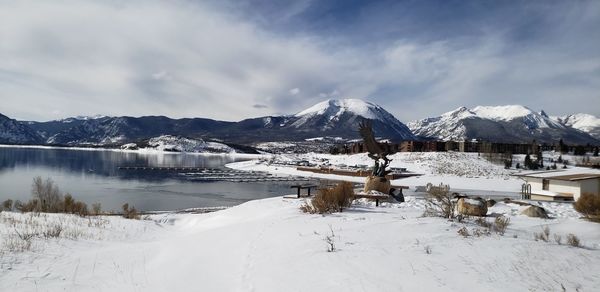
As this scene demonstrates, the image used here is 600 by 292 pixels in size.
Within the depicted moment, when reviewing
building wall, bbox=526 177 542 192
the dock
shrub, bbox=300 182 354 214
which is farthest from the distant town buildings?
shrub, bbox=300 182 354 214

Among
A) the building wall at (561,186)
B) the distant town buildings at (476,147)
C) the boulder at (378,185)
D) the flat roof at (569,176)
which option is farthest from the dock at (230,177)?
the boulder at (378,185)

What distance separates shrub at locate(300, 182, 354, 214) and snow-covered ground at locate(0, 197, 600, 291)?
8.64 feet

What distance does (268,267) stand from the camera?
731 cm

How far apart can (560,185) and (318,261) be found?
2540cm

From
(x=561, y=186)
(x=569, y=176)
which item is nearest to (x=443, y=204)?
(x=561, y=186)

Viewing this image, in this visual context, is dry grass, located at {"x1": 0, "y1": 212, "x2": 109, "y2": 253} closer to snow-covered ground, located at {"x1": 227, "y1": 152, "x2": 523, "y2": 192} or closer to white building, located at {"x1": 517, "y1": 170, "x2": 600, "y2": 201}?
white building, located at {"x1": 517, "y1": 170, "x2": 600, "y2": 201}

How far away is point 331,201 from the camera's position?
1408 cm

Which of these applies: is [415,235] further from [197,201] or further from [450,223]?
[197,201]

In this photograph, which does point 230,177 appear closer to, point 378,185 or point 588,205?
point 378,185

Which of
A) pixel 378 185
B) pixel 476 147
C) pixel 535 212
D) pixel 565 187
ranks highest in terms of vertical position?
pixel 476 147

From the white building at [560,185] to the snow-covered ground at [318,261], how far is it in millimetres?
16675

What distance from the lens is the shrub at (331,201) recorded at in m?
13.7

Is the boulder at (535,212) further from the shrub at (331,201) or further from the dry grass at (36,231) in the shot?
the dry grass at (36,231)

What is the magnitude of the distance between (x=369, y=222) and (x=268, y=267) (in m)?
4.44
